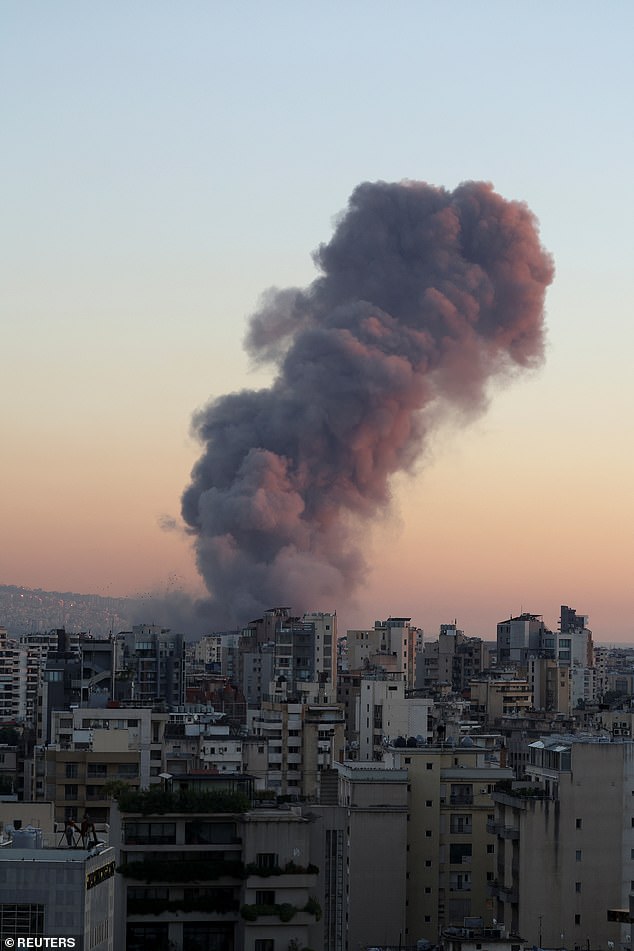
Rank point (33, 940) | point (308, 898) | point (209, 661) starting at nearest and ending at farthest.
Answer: point (33, 940) < point (308, 898) < point (209, 661)

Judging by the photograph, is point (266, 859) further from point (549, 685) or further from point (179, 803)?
point (549, 685)

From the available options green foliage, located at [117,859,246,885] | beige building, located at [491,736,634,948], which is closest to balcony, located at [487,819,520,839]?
beige building, located at [491,736,634,948]

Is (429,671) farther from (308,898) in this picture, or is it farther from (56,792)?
(308,898)

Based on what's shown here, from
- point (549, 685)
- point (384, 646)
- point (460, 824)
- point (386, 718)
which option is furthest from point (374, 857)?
point (384, 646)

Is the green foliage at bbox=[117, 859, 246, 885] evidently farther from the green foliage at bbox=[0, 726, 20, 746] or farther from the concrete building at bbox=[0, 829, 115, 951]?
the green foliage at bbox=[0, 726, 20, 746]

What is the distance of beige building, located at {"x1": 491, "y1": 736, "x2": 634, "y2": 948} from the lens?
139ft

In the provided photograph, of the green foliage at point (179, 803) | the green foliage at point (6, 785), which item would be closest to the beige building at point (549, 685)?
the green foliage at point (6, 785)

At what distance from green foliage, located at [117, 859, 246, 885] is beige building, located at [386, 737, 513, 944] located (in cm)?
1163

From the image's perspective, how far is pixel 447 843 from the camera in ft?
162

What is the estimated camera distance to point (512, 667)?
125188 millimetres

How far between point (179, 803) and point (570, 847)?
363 inches

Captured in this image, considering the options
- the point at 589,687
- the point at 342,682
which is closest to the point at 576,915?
Answer: the point at 342,682

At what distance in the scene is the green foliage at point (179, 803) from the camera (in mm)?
37562

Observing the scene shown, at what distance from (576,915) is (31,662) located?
287 feet
